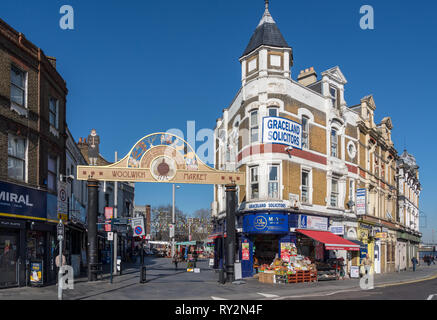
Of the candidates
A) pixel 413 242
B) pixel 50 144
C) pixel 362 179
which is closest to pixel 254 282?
pixel 50 144

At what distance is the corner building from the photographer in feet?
85.5

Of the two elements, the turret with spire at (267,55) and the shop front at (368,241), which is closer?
the turret with spire at (267,55)

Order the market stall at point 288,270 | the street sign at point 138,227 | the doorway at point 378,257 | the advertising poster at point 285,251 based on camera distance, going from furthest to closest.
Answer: the doorway at point 378,257 < the advertising poster at point 285,251 < the market stall at point 288,270 < the street sign at point 138,227

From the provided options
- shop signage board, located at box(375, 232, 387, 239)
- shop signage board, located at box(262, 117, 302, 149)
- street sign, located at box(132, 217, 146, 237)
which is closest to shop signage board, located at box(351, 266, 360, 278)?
shop signage board, located at box(375, 232, 387, 239)

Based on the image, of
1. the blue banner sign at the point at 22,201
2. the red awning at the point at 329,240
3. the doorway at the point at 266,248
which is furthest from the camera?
the doorway at the point at 266,248

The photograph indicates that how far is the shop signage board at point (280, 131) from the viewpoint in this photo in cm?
2586

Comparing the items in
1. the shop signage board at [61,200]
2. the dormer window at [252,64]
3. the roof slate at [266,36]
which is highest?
the roof slate at [266,36]

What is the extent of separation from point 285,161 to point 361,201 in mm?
8752

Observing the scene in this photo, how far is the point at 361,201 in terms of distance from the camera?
3170cm

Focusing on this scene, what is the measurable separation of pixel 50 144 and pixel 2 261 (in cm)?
652

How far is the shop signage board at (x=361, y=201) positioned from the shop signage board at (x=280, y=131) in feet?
26.4

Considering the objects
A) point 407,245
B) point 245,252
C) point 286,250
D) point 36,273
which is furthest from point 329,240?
point 407,245

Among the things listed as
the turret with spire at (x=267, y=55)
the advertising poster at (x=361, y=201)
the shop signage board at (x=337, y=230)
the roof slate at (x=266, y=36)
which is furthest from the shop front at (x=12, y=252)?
the advertising poster at (x=361, y=201)

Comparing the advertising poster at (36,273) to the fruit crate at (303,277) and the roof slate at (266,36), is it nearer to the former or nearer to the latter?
the fruit crate at (303,277)
